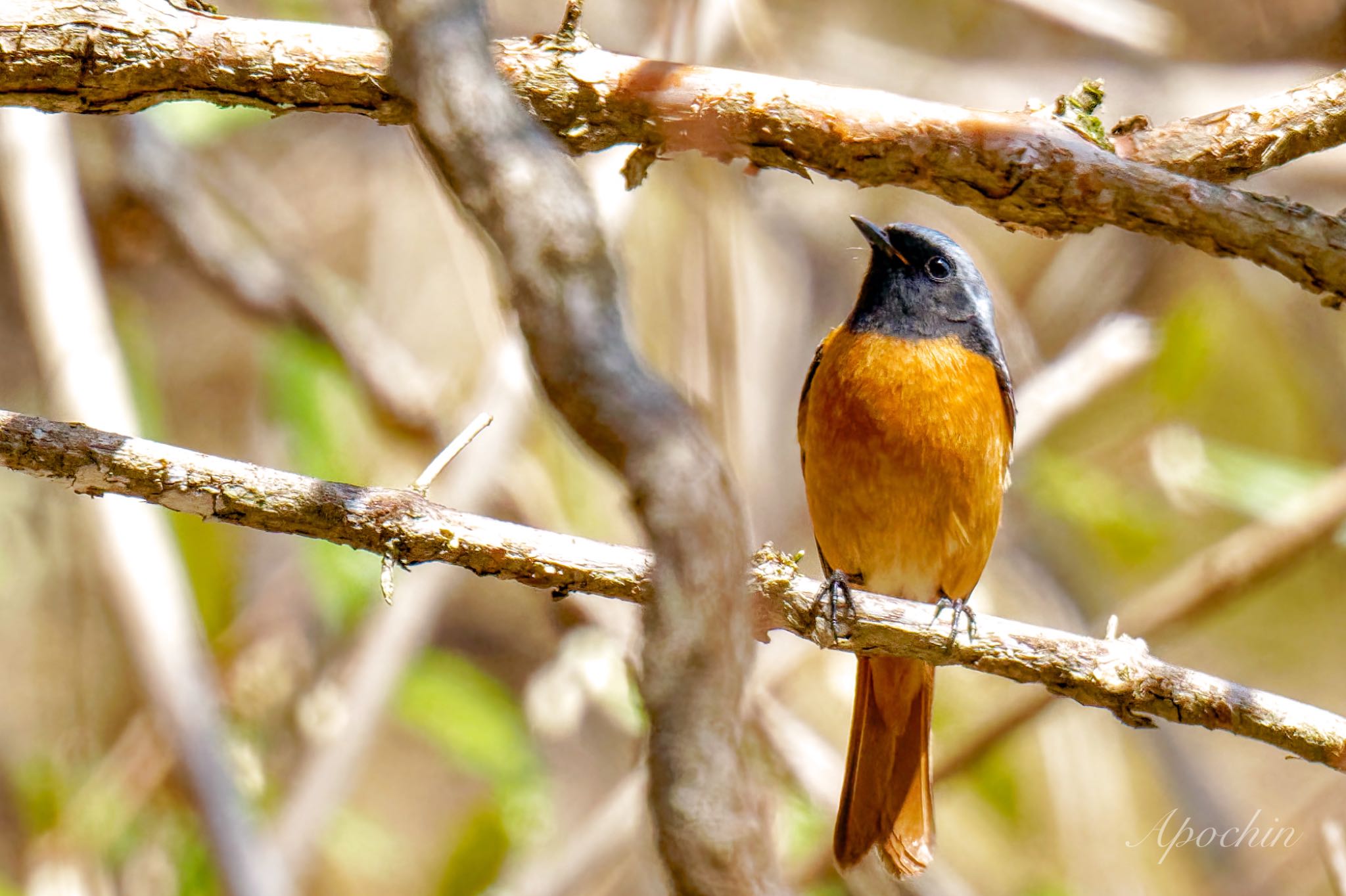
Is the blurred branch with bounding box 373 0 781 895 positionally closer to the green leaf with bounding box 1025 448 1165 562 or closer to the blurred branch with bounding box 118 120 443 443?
the green leaf with bounding box 1025 448 1165 562

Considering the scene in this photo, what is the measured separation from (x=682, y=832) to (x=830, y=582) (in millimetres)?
1458

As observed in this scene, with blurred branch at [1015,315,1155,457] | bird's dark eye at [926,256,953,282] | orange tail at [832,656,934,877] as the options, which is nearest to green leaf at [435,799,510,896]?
orange tail at [832,656,934,877]

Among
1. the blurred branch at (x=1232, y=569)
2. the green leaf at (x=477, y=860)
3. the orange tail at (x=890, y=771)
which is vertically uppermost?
the blurred branch at (x=1232, y=569)

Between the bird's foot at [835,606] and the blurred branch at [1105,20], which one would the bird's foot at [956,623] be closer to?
the bird's foot at [835,606]

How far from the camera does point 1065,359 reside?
18.4 ft

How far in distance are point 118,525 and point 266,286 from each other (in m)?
1.66

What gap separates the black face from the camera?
4266 millimetres

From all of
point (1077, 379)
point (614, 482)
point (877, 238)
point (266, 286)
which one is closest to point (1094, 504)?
point (1077, 379)

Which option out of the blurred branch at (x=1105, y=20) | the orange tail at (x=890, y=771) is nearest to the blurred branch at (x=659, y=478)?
the orange tail at (x=890, y=771)

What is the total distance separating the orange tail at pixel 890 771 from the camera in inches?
159

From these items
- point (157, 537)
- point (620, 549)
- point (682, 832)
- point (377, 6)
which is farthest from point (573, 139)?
point (157, 537)

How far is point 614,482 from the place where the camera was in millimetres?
4086

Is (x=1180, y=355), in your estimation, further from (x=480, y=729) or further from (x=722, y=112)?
(x=722, y=112)

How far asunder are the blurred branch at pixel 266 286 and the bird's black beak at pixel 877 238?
242 cm
